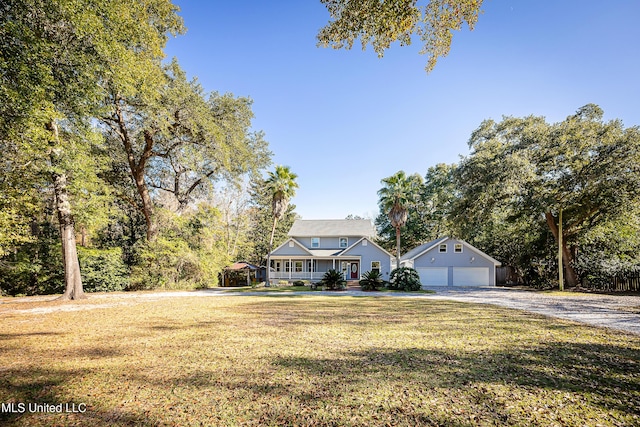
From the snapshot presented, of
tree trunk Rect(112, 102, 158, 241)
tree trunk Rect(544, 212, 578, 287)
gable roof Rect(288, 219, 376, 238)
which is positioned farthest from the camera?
gable roof Rect(288, 219, 376, 238)

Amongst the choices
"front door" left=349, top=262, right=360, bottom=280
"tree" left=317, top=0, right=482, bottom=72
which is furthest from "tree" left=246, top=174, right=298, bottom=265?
"tree" left=317, top=0, right=482, bottom=72

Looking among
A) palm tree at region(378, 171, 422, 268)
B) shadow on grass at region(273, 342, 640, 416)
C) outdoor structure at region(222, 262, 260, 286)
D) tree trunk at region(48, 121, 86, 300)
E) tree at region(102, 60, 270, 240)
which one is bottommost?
outdoor structure at region(222, 262, 260, 286)

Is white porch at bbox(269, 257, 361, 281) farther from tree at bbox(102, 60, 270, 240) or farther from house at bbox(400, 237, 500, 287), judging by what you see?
tree at bbox(102, 60, 270, 240)

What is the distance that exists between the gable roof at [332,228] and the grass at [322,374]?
77.2 feet

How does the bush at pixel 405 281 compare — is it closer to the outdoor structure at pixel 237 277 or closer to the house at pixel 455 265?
the house at pixel 455 265

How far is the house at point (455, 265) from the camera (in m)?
27.2

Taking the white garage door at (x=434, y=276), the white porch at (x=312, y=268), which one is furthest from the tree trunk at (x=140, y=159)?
the white garage door at (x=434, y=276)

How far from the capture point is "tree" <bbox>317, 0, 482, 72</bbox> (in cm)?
515

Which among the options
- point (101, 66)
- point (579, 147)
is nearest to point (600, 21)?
point (579, 147)

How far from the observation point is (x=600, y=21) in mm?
8508

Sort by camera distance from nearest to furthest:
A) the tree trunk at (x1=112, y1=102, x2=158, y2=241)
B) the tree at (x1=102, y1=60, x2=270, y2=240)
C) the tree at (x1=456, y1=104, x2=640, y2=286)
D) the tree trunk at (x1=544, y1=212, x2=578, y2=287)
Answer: the tree at (x1=102, y1=60, x2=270, y2=240) → the tree at (x1=456, y1=104, x2=640, y2=286) → the tree trunk at (x1=112, y1=102, x2=158, y2=241) → the tree trunk at (x1=544, y1=212, x2=578, y2=287)

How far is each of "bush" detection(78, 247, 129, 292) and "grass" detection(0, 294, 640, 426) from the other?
12533mm

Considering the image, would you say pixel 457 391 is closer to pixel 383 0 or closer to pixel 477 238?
pixel 383 0

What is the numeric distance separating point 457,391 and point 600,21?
11.1m
